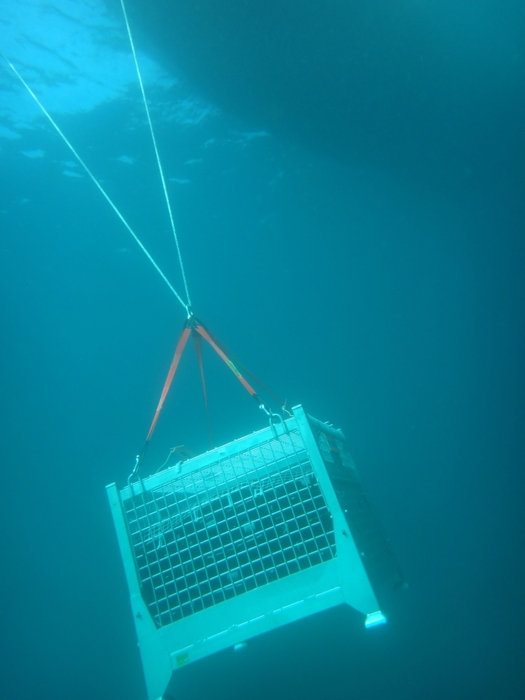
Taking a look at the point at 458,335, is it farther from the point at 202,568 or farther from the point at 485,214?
the point at 202,568

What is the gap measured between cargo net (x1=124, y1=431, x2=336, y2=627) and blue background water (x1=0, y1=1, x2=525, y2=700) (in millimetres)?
6333

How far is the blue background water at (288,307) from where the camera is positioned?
785cm

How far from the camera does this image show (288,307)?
11352 millimetres

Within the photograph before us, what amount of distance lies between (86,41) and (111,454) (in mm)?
8632

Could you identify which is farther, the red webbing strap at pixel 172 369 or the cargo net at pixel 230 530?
the red webbing strap at pixel 172 369

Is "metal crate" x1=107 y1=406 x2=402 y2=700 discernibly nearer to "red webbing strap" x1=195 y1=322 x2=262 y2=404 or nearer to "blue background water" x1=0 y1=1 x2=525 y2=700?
"red webbing strap" x1=195 y1=322 x2=262 y2=404

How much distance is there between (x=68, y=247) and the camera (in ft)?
32.3

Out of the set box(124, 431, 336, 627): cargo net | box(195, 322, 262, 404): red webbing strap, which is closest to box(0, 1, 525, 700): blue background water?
box(195, 322, 262, 404): red webbing strap

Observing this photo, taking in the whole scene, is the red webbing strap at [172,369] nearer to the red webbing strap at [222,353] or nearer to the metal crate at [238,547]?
the red webbing strap at [222,353]

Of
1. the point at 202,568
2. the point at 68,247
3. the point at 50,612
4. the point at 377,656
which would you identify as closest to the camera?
the point at 202,568

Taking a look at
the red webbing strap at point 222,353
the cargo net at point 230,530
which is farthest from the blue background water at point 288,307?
the cargo net at point 230,530

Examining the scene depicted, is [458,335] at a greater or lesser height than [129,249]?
lesser

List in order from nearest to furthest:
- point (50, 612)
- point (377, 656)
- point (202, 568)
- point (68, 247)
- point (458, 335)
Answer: point (202, 568), point (377, 656), point (50, 612), point (68, 247), point (458, 335)

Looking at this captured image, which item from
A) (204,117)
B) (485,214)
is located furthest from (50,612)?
(485,214)
